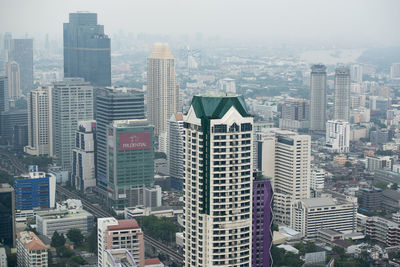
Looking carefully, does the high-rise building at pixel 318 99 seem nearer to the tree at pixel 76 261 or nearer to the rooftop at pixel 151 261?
the tree at pixel 76 261

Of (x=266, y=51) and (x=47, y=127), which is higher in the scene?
(x=266, y=51)

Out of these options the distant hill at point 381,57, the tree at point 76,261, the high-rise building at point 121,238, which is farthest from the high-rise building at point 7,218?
the distant hill at point 381,57

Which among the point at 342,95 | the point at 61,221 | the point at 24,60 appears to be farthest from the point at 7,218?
the point at 342,95

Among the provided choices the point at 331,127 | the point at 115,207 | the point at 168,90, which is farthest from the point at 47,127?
the point at 331,127

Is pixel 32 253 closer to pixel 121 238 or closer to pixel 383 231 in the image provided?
pixel 121 238

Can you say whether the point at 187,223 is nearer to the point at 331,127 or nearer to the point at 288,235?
the point at 288,235

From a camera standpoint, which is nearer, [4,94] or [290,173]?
[290,173]
